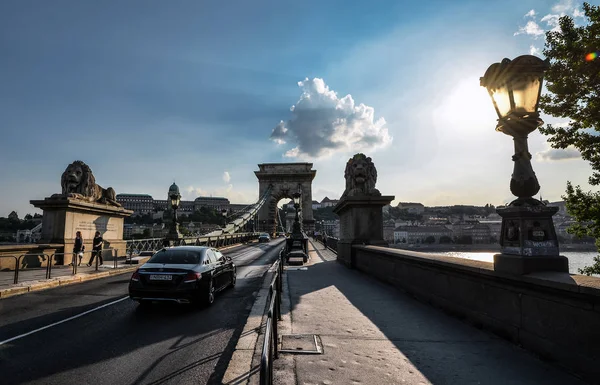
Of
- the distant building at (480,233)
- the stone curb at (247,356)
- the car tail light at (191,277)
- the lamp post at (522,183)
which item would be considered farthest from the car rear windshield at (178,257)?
the distant building at (480,233)

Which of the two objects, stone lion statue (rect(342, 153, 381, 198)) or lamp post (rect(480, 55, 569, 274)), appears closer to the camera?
lamp post (rect(480, 55, 569, 274))

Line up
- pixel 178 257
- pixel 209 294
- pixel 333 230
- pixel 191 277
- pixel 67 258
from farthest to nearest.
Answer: pixel 333 230, pixel 67 258, pixel 178 257, pixel 209 294, pixel 191 277

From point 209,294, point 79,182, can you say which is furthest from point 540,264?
point 79,182

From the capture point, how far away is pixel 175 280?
7051mm

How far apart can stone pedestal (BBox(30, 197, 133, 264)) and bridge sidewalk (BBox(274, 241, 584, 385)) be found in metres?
12.4

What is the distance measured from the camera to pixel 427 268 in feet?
21.7

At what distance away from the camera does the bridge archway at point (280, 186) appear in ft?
264

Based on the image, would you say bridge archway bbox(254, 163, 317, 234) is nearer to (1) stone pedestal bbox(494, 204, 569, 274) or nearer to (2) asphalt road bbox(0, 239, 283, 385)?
(2) asphalt road bbox(0, 239, 283, 385)

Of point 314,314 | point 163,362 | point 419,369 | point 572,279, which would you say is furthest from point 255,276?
point 572,279

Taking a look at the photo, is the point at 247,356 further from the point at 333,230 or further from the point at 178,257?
the point at 333,230

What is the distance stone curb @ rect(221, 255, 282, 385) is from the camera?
3.63 metres

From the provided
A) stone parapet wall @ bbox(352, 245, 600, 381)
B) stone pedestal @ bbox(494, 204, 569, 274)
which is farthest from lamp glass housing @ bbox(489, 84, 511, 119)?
stone parapet wall @ bbox(352, 245, 600, 381)

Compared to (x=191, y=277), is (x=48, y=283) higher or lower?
lower

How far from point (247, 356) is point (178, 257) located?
14.0 ft
